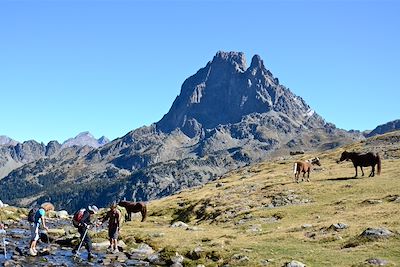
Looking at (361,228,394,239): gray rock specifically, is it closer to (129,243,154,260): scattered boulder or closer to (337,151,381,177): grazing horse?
(129,243,154,260): scattered boulder

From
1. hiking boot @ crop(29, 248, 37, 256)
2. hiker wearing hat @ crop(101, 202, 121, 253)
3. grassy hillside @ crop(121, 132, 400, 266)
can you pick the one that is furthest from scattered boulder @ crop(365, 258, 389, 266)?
hiking boot @ crop(29, 248, 37, 256)

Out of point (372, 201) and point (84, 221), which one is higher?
point (84, 221)

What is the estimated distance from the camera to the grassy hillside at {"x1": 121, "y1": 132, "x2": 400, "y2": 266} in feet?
91.8

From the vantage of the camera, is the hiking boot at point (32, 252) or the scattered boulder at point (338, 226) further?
the scattered boulder at point (338, 226)

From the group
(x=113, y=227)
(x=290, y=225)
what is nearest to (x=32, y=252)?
(x=113, y=227)

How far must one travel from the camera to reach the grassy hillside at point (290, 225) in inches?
1102

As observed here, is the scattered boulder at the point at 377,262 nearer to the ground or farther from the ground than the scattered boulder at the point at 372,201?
nearer to the ground

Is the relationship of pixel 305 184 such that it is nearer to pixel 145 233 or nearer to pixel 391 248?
pixel 145 233

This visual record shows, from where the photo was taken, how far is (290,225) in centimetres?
3872

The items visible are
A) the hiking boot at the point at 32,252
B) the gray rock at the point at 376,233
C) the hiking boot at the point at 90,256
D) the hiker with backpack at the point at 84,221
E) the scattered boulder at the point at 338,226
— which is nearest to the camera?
the gray rock at the point at 376,233

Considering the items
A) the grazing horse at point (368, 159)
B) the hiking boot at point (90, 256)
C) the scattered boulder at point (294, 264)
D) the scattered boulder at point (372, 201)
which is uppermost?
the grazing horse at point (368, 159)

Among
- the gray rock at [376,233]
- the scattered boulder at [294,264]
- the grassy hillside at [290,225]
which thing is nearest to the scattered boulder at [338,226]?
the grassy hillside at [290,225]

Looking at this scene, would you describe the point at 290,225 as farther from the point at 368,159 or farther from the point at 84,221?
Result: the point at 368,159

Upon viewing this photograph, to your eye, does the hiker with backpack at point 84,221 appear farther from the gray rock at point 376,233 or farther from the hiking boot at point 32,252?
the gray rock at point 376,233
